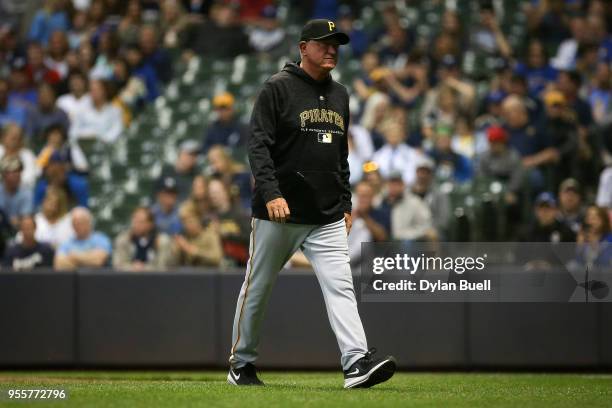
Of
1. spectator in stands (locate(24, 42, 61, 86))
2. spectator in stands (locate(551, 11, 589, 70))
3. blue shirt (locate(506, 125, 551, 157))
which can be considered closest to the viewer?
blue shirt (locate(506, 125, 551, 157))

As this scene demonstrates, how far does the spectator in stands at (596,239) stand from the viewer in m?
9.52

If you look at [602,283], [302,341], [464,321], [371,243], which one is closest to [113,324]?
→ [302,341]

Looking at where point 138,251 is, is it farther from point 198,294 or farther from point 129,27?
point 129,27

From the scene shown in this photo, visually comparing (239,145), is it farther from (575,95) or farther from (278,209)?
A: (278,209)

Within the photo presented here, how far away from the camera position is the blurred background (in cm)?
987

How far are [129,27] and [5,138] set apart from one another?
3.13m

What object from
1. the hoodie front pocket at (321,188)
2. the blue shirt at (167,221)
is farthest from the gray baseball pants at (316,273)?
the blue shirt at (167,221)

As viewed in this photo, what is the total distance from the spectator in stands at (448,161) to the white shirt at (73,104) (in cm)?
488

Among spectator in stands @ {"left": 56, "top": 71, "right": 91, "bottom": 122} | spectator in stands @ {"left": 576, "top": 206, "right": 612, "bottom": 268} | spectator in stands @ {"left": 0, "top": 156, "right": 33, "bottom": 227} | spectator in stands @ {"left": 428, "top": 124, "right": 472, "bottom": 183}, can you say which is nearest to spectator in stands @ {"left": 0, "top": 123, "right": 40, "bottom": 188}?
spectator in stands @ {"left": 0, "top": 156, "right": 33, "bottom": 227}

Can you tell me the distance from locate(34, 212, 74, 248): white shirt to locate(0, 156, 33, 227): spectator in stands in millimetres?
804

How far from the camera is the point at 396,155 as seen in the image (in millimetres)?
12578

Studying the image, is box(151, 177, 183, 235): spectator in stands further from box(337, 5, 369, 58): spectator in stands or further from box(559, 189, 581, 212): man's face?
box(337, 5, 369, 58): spectator in stands

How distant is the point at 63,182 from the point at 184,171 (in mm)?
1446

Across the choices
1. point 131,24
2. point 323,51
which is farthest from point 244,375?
point 131,24
